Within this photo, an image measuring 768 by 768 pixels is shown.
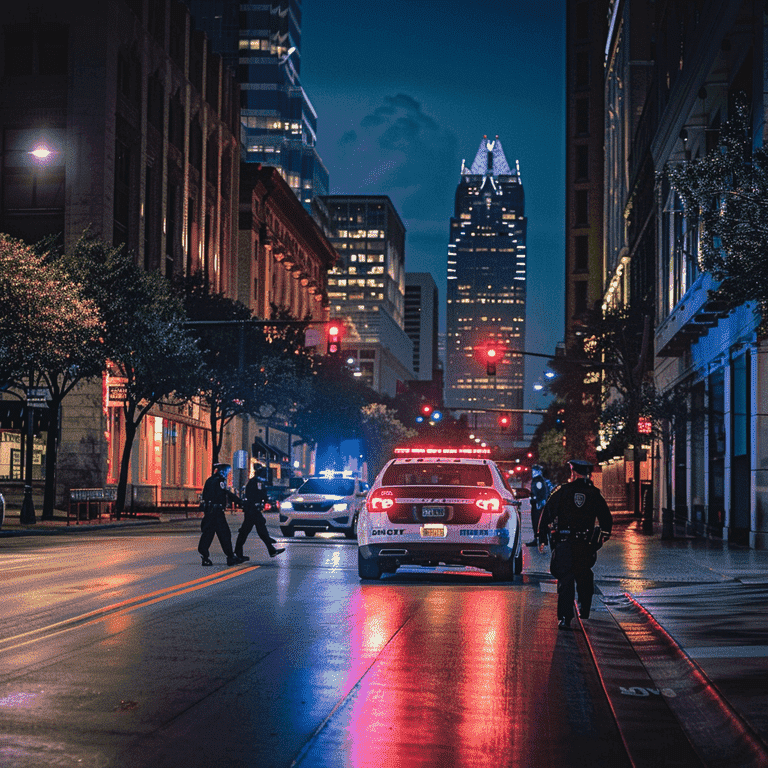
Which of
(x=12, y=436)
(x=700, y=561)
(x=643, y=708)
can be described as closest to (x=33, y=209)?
(x=12, y=436)

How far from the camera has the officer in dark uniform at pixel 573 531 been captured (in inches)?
480

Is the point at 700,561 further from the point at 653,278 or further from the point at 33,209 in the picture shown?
the point at 33,209

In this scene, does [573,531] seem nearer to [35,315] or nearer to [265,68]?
[35,315]

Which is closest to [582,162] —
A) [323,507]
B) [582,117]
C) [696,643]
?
[582,117]

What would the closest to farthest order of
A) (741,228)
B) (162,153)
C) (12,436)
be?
(741,228) → (12,436) → (162,153)

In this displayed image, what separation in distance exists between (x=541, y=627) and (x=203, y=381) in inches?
1557

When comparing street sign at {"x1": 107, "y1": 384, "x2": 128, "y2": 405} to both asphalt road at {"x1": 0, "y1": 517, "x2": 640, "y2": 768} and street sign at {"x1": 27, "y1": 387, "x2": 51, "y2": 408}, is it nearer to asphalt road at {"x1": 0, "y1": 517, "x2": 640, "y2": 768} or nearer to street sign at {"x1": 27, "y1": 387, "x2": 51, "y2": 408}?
street sign at {"x1": 27, "y1": 387, "x2": 51, "y2": 408}

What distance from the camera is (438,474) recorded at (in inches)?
705

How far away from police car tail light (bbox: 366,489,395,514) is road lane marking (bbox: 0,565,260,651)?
93.7 inches

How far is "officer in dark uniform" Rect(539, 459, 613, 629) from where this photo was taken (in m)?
12.2

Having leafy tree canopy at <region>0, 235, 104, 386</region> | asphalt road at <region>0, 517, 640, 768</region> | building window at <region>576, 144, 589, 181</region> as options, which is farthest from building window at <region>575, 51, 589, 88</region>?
asphalt road at <region>0, 517, 640, 768</region>

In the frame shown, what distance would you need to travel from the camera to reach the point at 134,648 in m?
10.2

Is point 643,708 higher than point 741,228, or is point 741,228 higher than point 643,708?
point 741,228

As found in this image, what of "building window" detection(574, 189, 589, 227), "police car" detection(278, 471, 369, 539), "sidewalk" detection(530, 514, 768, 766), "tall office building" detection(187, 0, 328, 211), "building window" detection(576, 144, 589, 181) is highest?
"tall office building" detection(187, 0, 328, 211)
